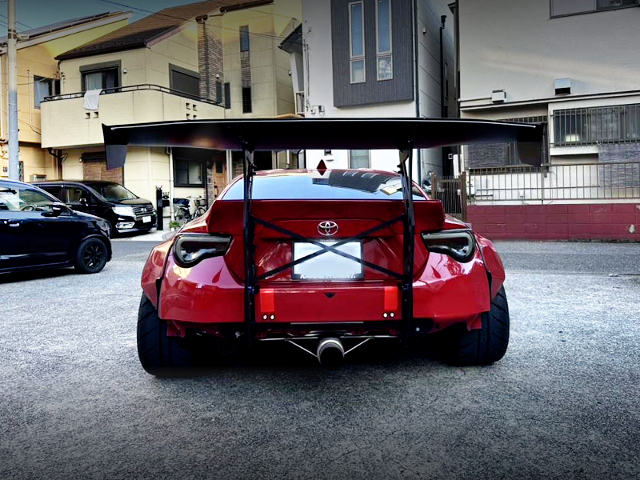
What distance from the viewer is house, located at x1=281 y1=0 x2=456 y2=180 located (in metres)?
17.2

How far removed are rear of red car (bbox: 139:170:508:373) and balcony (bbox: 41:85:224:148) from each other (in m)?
19.1

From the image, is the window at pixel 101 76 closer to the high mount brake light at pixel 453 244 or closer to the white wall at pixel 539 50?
the white wall at pixel 539 50

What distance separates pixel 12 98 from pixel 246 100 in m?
11.1

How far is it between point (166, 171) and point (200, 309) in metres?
20.5

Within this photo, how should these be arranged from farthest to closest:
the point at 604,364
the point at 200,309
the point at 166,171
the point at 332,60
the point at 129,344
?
the point at 166,171, the point at 332,60, the point at 129,344, the point at 604,364, the point at 200,309

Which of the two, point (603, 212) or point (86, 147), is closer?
point (603, 212)

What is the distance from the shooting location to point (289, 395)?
3.21 metres

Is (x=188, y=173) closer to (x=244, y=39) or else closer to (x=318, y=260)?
(x=244, y=39)

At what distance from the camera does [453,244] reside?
10.7 ft

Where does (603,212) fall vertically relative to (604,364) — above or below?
above

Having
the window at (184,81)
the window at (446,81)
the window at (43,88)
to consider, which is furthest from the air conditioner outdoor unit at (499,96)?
the window at (43,88)

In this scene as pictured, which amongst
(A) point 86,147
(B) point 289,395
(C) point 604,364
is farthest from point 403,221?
(A) point 86,147

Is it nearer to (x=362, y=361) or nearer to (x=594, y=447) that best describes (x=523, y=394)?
(x=594, y=447)

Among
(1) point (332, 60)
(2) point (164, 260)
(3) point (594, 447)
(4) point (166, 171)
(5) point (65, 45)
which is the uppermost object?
(5) point (65, 45)
